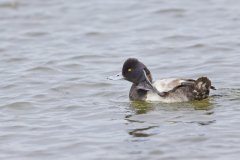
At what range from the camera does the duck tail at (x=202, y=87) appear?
12.0 metres

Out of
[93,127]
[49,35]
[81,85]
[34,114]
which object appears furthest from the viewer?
[49,35]

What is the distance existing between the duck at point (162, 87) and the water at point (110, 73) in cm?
14

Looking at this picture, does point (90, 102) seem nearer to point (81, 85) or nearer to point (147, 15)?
point (81, 85)

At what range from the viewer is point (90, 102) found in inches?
502

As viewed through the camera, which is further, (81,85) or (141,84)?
(81,85)

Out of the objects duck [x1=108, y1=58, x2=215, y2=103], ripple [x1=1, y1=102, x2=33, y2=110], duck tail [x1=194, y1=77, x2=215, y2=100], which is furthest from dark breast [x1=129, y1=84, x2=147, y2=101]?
ripple [x1=1, y1=102, x2=33, y2=110]

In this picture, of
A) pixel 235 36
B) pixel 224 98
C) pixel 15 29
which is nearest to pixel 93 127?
pixel 224 98

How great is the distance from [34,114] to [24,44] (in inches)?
216

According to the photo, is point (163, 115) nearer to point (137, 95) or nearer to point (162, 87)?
point (162, 87)

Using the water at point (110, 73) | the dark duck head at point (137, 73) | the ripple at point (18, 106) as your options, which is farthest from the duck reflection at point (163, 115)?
the ripple at point (18, 106)

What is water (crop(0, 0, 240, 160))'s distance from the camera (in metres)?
10.2

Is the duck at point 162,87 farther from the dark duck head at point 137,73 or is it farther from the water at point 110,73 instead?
the water at point 110,73

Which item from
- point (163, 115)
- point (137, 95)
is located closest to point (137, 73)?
point (137, 95)

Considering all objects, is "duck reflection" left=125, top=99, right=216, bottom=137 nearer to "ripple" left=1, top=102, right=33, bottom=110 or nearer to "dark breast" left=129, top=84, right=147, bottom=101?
"dark breast" left=129, top=84, right=147, bottom=101
